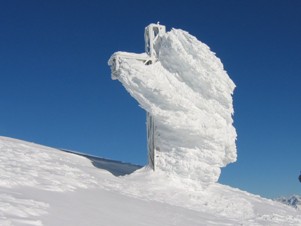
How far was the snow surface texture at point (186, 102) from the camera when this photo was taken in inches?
686

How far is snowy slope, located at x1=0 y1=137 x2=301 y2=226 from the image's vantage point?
8.59 m

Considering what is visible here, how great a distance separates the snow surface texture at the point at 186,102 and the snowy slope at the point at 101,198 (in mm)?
931

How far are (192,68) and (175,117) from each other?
2.26 metres

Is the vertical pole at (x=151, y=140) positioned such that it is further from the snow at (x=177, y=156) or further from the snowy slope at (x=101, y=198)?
the snowy slope at (x=101, y=198)

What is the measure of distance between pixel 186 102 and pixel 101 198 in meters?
7.12

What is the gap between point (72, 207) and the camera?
947 cm

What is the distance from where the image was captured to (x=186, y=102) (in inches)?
696

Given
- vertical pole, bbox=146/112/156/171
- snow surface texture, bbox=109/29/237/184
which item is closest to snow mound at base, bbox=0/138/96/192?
vertical pole, bbox=146/112/156/171

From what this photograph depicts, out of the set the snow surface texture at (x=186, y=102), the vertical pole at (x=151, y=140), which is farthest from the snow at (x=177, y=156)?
the vertical pole at (x=151, y=140)

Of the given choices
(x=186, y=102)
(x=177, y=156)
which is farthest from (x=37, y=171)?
(x=186, y=102)

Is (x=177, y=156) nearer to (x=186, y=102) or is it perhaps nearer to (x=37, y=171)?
(x=186, y=102)

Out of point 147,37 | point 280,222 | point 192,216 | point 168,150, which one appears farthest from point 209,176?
point 147,37

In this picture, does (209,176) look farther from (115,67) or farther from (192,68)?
(115,67)

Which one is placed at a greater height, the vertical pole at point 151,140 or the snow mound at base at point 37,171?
the vertical pole at point 151,140
